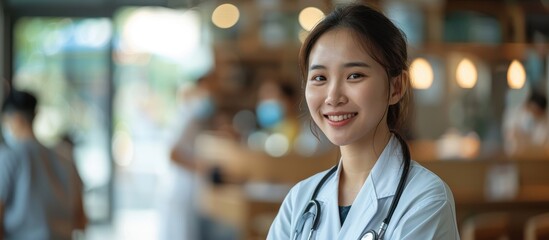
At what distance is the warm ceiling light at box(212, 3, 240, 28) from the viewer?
32.4 feet

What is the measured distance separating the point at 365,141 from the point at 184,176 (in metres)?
5.56

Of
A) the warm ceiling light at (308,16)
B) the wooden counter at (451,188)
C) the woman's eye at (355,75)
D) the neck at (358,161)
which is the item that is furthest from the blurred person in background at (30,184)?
the warm ceiling light at (308,16)

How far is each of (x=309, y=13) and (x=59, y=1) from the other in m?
3.30

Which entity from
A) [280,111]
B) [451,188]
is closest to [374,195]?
[451,188]

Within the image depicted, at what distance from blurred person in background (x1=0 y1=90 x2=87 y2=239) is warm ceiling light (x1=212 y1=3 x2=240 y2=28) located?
5.42 meters

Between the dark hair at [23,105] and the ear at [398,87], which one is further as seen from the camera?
the dark hair at [23,105]

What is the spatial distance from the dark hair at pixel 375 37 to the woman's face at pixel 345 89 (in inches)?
0.5

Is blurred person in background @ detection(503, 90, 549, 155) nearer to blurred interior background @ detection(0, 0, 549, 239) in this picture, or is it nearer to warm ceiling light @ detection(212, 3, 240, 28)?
blurred interior background @ detection(0, 0, 549, 239)

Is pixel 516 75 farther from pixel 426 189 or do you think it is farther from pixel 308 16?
pixel 426 189

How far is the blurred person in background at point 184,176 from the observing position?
7066 mm

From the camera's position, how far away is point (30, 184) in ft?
14.3

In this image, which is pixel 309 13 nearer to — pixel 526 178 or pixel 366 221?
pixel 526 178

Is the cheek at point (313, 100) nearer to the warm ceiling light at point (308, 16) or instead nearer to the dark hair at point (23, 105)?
the dark hair at point (23, 105)

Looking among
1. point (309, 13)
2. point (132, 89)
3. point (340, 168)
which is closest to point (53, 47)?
point (132, 89)
